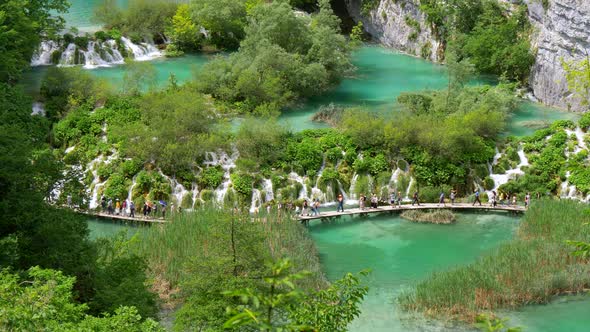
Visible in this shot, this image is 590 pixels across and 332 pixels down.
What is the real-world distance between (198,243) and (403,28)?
35.0 meters

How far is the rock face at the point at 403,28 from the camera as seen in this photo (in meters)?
54.6

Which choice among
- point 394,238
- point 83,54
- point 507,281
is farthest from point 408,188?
point 83,54

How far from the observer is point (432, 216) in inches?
1284

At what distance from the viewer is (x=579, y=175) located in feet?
111

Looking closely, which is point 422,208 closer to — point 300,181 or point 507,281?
point 300,181

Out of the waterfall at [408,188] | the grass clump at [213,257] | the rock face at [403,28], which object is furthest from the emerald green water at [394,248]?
the rock face at [403,28]

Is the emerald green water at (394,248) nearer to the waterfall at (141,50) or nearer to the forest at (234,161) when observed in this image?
the forest at (234,161)

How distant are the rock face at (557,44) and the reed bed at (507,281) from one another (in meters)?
17.5

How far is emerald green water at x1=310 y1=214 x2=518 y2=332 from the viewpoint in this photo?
2597 cm

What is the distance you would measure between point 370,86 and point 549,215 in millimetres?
20608

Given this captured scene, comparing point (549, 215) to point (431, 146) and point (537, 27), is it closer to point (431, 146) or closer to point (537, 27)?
point (431, 146)

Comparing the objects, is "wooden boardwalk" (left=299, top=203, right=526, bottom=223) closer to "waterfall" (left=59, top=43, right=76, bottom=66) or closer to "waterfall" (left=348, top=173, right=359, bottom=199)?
"waterfall" (left=348, top=173, right=359, bottom=199)

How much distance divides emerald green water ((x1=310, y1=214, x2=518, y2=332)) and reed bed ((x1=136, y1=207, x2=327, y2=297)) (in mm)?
1297

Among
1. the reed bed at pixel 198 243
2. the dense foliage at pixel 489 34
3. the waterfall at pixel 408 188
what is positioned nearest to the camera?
the reed bed at pixel 198 243
